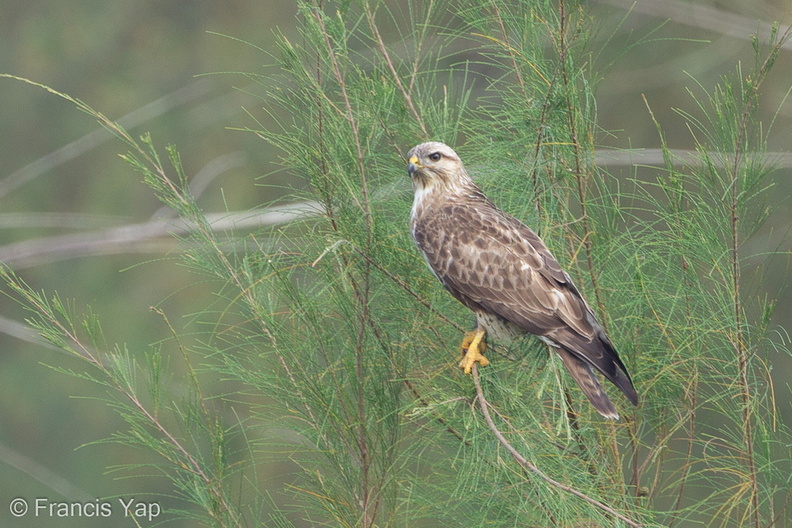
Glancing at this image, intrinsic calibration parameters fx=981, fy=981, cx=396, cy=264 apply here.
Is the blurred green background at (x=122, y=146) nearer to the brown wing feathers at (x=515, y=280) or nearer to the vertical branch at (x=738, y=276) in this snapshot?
the brown wing feathers at (x=515, y=280)

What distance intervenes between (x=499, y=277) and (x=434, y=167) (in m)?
0.32

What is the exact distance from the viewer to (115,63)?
6.71 m


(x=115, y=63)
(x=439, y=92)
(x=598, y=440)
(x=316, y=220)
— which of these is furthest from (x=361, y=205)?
(x=115, y=63)

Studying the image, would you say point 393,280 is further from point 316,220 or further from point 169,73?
point 169,73

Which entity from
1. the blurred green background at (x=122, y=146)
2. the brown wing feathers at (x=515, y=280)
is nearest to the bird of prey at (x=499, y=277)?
the brown wing feathers at (x=515, y=280)

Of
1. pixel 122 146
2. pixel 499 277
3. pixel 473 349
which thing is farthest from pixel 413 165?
pixel 122 146

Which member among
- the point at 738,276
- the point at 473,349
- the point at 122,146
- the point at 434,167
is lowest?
the point at 122,146

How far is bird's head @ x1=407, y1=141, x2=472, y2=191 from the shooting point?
239 centimetres

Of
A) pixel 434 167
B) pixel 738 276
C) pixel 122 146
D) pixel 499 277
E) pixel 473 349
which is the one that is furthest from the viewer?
pixel 122 146

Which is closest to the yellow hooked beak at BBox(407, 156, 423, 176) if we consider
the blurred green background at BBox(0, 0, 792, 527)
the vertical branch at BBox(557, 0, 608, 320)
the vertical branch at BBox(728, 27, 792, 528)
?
→ the vertical branch at BBox(557, 0, 608, 320)

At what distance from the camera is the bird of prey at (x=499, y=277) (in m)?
2.09

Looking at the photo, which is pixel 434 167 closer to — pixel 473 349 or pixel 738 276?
pixel 473 349

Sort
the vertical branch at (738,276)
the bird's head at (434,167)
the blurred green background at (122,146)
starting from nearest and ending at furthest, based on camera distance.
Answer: the vertical branch at (738,276) < the bird's head at (434,167) < the blurred green background at (122,146)

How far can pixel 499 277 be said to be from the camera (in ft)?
7.55
